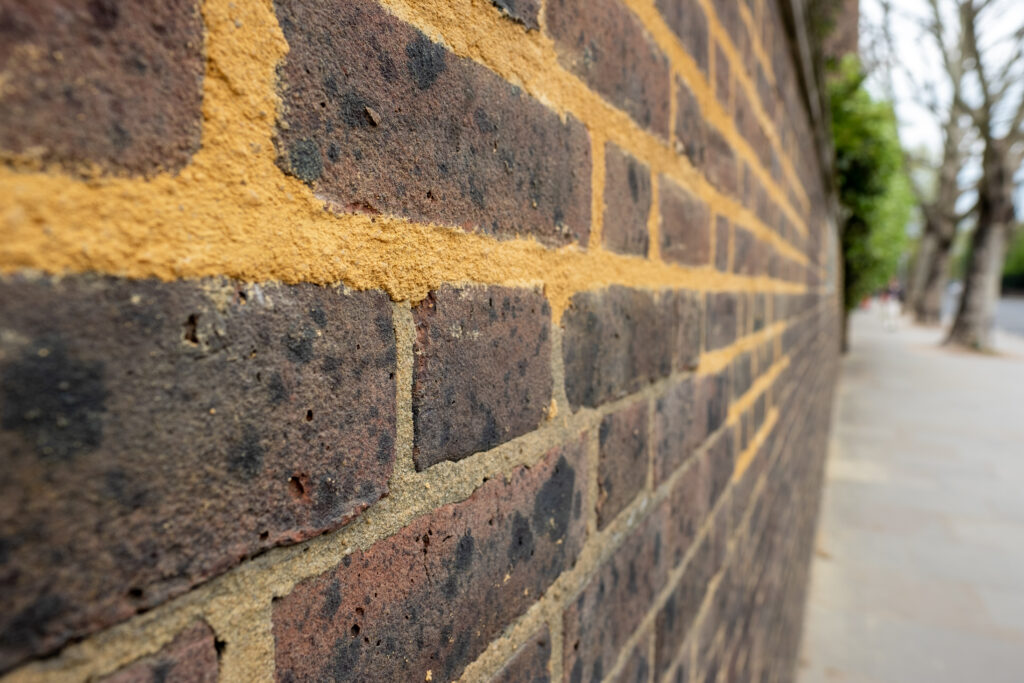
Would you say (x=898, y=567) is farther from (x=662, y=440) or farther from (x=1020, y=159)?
(x=1020, y=159)

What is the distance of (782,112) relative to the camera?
207 cm

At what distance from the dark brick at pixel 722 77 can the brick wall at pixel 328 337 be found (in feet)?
1.21

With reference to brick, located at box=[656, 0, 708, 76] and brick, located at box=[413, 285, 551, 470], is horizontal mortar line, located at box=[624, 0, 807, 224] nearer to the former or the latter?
brick, located at box=[656, 0, 708, 76]

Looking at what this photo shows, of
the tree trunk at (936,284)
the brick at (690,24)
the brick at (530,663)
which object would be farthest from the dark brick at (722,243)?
the tree trunk at (936,284)

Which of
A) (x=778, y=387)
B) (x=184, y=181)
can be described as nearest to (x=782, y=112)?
(x=778, y=387)

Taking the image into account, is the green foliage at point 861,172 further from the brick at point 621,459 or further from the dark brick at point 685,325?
the brick at point 621,459

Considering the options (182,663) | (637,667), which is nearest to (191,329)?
(182,663)

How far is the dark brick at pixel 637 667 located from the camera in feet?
2.61

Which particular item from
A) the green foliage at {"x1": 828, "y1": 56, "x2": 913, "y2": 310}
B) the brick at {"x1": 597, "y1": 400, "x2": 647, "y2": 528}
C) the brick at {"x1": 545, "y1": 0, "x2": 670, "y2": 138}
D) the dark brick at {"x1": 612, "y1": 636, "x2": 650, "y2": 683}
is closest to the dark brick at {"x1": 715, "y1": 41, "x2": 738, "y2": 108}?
the brick at {"x1": 545, "y1": 0, "x2": 670, "y2": 138}

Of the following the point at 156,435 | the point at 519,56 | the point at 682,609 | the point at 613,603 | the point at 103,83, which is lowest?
the point at 682,609

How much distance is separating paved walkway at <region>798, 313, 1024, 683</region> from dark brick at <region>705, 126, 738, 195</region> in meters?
3.24

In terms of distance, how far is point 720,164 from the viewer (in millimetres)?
1229

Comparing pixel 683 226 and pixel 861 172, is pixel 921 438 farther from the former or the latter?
pixel 683 226

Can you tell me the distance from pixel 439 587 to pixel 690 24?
2.93 ft
